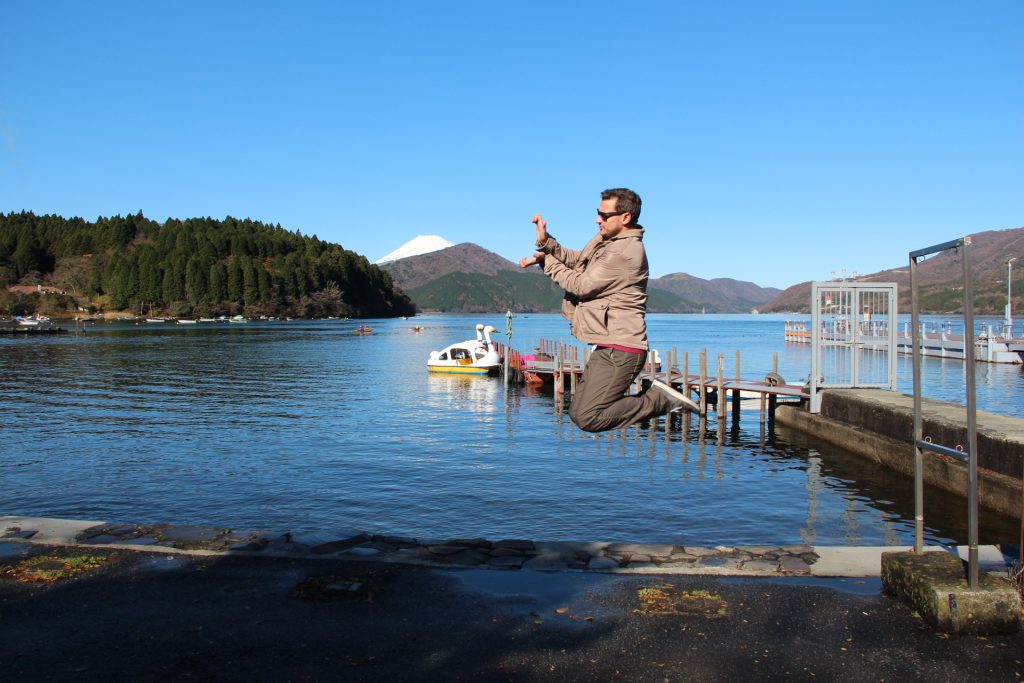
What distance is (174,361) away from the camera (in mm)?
59781

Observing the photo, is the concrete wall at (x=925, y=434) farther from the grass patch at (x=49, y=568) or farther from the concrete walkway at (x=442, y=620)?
the grass patch at (x=49, y=568)

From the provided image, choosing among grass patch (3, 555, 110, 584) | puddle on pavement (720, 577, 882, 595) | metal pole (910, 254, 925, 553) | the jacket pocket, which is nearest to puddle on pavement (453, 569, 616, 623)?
puddle on pavement (720, 577, 882, 595)

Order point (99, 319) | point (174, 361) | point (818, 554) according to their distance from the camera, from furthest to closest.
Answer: point (99, 319), point (174, 361), point (818, 554)

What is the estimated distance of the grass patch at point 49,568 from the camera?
7121mm

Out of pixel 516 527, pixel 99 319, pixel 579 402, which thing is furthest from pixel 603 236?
pixel 99 319

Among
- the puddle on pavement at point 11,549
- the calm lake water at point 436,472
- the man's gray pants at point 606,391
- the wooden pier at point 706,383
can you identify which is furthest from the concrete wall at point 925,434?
the puddle on pavement at point 11,549

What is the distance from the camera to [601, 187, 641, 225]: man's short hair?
6.01 meters

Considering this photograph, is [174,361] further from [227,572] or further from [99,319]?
[99,319]

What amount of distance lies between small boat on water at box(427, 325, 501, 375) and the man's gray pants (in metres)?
45.4

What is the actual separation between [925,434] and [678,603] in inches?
417

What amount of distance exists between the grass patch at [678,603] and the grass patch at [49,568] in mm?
5326

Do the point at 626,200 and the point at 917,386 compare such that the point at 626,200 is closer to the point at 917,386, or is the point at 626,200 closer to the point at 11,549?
the point at 917,386

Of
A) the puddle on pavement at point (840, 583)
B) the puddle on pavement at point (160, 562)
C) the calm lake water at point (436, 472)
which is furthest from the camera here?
the calm lake water at point (436, 472)

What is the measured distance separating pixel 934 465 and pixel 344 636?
13588mm
